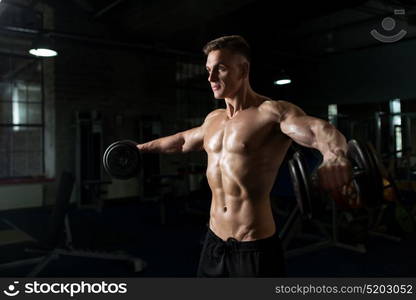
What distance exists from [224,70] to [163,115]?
4.79 metres

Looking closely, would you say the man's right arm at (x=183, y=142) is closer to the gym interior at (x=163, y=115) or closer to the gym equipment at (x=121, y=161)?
the gym equipment at (x=121, y=161)

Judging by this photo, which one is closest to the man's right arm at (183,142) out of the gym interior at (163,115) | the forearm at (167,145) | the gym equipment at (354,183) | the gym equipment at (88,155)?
the forearm at (167,145)

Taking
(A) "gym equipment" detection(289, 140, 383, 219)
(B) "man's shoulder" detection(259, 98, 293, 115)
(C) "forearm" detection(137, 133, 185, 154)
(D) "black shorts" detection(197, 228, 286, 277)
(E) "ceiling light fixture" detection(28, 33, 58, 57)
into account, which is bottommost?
(D) "black shorts" detection(197, 228, 286, 277)

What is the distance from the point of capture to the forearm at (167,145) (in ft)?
4.74

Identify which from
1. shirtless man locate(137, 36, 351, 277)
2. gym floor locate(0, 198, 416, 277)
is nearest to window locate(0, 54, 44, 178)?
gym floor locate(0, 198, 416, 277)

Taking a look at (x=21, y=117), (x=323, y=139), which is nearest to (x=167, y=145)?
(x=323, y=139)

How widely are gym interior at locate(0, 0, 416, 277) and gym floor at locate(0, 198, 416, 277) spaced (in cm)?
2

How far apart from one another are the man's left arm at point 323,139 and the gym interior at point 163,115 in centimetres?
170

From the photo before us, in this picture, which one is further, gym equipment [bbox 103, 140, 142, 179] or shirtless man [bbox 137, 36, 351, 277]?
gym equipment [bbox 103, 140, 142, 179]

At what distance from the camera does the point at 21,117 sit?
489 cm

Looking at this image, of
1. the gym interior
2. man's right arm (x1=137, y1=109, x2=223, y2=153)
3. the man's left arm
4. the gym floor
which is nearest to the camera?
the man's left arm

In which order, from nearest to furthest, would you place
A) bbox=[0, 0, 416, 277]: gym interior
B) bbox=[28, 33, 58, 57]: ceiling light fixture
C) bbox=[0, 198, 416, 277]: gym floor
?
bbox=[0, 198, 416, 277]: gym floor → bbox=[0, 0, 416, 277]: gym interior → bbox=[28, 33, 58, 57]: ceiling light fixture

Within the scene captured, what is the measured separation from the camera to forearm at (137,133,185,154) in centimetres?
144

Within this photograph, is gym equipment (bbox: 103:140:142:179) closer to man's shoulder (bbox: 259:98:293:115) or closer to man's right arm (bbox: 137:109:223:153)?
man's right arm (bbox: 137:109:223:153)
